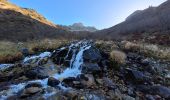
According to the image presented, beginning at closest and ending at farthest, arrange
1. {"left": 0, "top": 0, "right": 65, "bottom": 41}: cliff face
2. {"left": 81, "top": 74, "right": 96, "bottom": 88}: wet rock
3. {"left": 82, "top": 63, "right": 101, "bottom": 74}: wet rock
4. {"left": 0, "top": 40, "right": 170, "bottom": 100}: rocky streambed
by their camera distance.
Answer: {"left": 0, "top": 40, "right": 170, "bottom": 100}: rocky streambed
{"left": 81, "top": 74, "right": 96, "bottom": 88}: wet rock
{"left": 82, "top": 63, "right": 101, "bottom": 74}: wet rock
{"left": 0, "top": 0, "right": 65, "bottom": 41}: cliff face

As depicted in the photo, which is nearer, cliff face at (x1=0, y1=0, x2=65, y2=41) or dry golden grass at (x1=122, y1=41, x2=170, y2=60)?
dry golden grass at (x1=122, y1=41, x2=170, y2=60)

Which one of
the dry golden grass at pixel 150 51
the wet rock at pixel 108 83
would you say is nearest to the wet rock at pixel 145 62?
the dry golden grass at pixel 150 51

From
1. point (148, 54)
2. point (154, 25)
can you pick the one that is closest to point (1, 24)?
point (154, 25)

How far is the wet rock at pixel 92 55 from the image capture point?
15698mm

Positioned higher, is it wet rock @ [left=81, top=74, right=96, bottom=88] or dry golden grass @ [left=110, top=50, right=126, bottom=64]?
dry golden grass @ [left=110, top=50, right=126, bottom=64]

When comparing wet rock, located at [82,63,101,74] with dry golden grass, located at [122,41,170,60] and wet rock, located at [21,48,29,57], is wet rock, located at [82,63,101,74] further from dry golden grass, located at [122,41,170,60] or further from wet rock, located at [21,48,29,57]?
wet rock, located at [21,48,29,57]

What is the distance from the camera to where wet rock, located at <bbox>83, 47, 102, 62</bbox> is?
15.7 metres

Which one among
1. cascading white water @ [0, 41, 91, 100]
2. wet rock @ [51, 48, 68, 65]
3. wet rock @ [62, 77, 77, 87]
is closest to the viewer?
cascading white water @ [0, 41, 91, 100]

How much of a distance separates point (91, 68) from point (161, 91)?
352 cm

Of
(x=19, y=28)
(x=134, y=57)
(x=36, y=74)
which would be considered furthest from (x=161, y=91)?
(x=19, y=28)

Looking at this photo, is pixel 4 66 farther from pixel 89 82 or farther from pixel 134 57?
pixel 134 57

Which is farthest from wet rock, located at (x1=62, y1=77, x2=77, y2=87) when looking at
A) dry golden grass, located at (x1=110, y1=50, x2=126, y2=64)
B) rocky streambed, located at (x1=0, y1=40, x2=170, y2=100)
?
dry golden grass, located at (x1=110, y1=50, x2=126, y2=64)

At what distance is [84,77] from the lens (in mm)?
13383

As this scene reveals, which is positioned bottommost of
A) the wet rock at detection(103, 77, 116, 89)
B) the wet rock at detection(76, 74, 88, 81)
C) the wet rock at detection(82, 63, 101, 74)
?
the wet rock at detection(103, 77, 116, 89)
